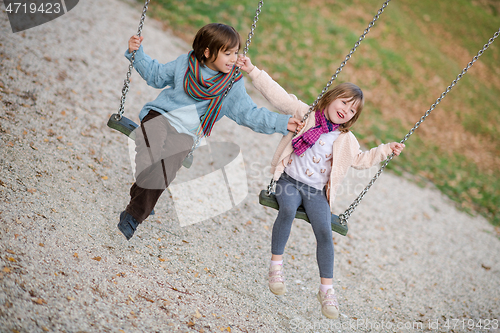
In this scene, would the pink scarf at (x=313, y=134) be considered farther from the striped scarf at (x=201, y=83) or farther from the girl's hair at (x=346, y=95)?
the striped scarf at (x=201, y=83)

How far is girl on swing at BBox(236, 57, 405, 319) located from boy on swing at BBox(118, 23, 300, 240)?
14cm

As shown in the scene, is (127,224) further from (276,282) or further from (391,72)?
(391,72)

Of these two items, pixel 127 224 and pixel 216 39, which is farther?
pixel 127 224

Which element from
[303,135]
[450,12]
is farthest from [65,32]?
[450,12]

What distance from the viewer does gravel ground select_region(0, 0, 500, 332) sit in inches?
101

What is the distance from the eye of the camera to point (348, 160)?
9.78 ft

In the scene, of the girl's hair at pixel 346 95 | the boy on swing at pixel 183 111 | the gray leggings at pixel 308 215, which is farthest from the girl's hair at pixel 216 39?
the gray leggings at pixel 308 215

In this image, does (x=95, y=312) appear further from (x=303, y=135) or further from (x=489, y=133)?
(x=489, y=133)

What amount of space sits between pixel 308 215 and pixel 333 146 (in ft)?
1.88

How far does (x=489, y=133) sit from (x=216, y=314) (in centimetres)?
1108

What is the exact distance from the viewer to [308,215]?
9.66 feet

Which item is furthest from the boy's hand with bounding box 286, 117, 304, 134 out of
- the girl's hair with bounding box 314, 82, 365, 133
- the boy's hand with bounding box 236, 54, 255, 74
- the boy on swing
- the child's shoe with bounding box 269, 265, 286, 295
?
the child's shoe with bounding box 269, 265, 286, 295

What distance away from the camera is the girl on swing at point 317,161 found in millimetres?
2854

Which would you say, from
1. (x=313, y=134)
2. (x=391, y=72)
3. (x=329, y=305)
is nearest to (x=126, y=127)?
(x=313, y=134)
